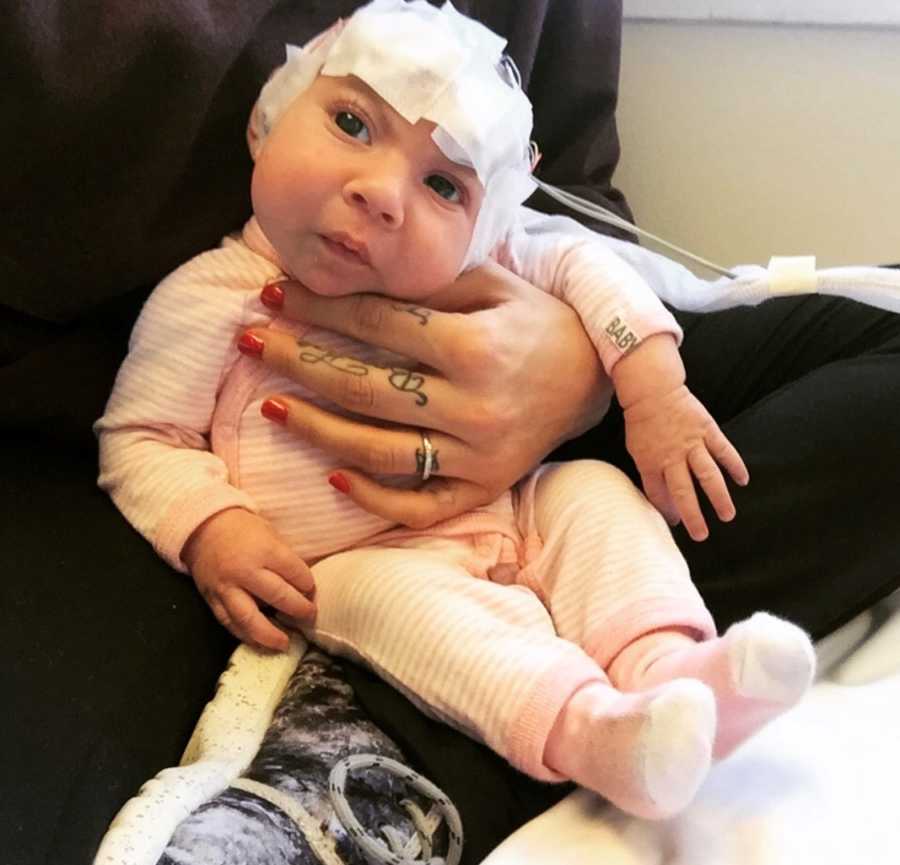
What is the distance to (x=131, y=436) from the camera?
841 mm

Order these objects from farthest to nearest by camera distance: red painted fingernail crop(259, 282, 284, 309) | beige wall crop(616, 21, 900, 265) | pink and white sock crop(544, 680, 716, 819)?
1. beige wall crop(616, 21, 900, 265)
2. red painted fingernail crop(259, 282, 284, 309)
3. pink and white sock crop(544, 680, 716, 819)

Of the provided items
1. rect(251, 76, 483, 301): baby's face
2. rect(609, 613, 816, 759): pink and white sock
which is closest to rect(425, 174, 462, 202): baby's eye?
rect(251, 76, 483, 301): baby's face

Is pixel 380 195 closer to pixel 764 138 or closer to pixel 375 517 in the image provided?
pixel 375 517

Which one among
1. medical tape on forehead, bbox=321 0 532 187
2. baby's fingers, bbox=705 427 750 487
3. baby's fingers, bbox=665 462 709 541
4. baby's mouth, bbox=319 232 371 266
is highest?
medical tape on forehead, bbox=321 0 532 187

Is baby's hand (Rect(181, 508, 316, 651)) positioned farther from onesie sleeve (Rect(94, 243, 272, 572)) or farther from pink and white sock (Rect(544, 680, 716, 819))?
pink and white sock (Rect(544, 680, 716, 819))

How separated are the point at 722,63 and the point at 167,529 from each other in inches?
35.1

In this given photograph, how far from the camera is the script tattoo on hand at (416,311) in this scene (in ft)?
2.73

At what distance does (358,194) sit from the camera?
0.76 metres

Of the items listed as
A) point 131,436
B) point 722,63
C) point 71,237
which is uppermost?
point 722,63

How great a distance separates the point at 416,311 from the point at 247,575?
0.70 feet

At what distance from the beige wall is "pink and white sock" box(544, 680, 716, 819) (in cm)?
86

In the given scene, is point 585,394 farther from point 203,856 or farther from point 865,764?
point 203,856

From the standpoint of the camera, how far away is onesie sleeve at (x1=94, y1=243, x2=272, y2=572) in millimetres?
821

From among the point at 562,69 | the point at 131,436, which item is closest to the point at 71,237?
the point at 131,436
